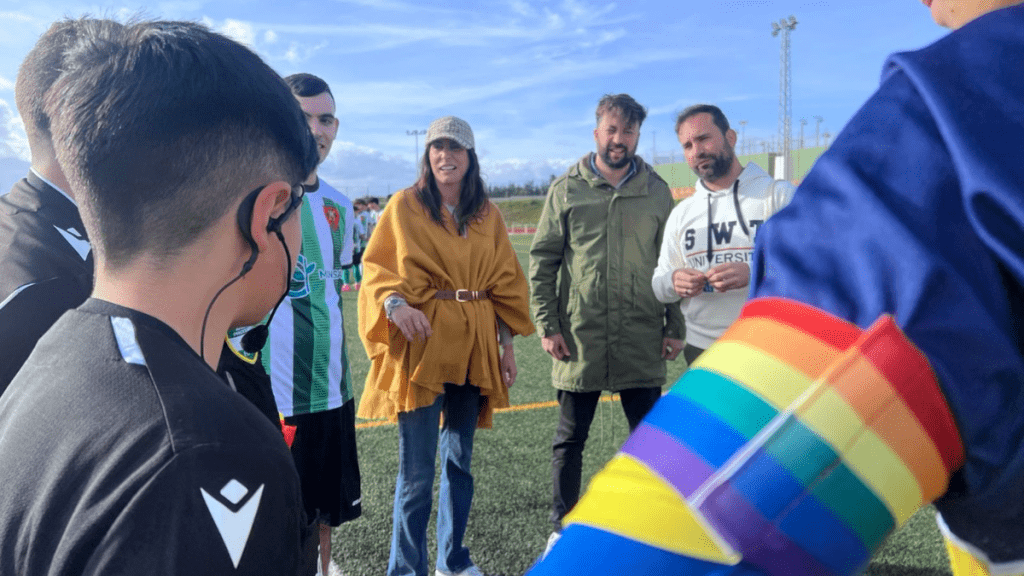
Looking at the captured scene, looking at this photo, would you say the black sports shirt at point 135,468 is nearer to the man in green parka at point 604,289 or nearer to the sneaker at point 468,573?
the sneaker at point 468,573

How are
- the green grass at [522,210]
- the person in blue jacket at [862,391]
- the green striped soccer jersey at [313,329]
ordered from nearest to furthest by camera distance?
1. the person in blue jacket at [862,391]
2. the green striped soccer jersey at [313,329]
3. the green grass at [522,210]

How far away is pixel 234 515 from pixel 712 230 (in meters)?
3.31

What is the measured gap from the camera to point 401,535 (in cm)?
328

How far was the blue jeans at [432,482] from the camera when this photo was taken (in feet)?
10.7

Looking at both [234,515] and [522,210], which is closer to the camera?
[234,515]

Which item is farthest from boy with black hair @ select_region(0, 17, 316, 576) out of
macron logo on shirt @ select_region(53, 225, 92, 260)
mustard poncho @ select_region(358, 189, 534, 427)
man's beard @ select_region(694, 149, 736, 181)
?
man's beard @ select_region(694, 149, 736, 181)

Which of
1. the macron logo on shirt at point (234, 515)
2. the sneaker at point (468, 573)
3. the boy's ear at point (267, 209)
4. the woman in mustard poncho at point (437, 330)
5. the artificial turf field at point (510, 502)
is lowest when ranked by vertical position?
the artificial turf field at point (510, 502)

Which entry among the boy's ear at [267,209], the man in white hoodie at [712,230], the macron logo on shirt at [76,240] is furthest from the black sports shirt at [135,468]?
the man in white hoodie at [712,230]

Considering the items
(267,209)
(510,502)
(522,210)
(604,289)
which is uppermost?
(267,209)

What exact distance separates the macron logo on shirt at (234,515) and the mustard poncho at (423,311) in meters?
2.45

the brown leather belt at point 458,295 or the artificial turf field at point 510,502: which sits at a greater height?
the brown leather belt at point 458,295

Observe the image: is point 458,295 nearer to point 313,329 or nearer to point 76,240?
point 313,329

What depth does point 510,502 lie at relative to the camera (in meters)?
4.21

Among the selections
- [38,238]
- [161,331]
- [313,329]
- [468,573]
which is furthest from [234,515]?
[468,573]
